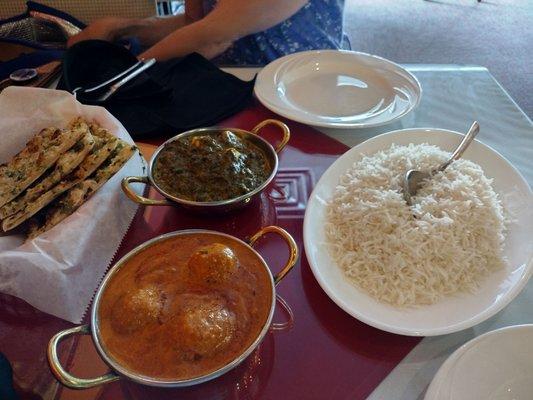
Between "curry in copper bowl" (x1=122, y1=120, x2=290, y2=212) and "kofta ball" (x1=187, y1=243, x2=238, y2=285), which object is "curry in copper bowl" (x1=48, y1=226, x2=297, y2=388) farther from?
"curry in copper bowl" (x1=122, y1=120, x2=290, y2=212)

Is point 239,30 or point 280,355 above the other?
point 239,30

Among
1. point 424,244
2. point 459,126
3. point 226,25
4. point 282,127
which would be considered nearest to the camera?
point 424,244

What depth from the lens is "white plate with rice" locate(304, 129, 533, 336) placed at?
768 mm

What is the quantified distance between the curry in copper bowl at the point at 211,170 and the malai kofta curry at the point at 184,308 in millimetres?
172

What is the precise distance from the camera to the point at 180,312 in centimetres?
68

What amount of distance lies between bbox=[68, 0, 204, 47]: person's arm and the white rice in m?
1.38

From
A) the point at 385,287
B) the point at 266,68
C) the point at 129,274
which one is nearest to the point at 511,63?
the point at 266,68

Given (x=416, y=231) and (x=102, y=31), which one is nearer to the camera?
(x=416, y=231)

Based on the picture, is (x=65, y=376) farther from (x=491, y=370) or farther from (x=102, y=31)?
(x=102, y=31)

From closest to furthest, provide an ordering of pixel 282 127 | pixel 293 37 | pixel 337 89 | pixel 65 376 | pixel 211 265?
pixel 65 376 < pixel 211 265 < pixel 282 127 < pixel 337 89 < pixel 293 37

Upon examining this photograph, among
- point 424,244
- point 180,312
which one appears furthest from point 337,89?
point 180,312

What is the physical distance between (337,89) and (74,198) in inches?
35.9

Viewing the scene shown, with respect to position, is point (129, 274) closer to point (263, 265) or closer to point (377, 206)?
point (263, 265)

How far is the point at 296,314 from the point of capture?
32.1 inches
